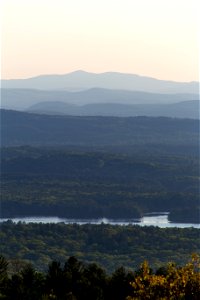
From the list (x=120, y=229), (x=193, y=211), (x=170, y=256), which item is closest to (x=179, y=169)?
(x=193, y=211)

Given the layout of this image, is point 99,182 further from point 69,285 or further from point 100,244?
point 69,285

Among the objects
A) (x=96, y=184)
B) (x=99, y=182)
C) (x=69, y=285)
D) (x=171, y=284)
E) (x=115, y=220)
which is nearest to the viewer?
(x=171, y=284)

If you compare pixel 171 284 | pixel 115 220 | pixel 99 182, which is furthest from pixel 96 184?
pixel 171 284

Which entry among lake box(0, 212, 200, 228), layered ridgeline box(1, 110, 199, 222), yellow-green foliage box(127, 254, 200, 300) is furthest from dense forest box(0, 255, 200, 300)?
layered ridgeline box(1, 110, 199, 222)

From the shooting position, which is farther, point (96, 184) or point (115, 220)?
point (96, 184)

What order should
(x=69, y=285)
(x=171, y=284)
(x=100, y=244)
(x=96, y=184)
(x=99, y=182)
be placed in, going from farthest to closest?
(x=99, y=182)
(x=96, y=184)
(x=100, y=244)
(x=69, y=285)
(x=171, y=284)

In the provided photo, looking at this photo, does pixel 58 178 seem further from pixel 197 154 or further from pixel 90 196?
pixel 197 154

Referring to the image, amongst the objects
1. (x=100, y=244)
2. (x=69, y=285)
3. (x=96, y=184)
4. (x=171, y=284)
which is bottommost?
(x=100, y=244)

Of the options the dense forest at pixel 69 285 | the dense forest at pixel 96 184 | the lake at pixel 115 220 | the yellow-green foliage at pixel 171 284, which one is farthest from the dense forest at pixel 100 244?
the yellow-green foliage at pixel 171 284
